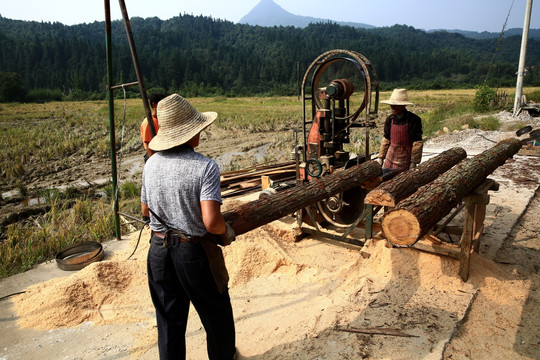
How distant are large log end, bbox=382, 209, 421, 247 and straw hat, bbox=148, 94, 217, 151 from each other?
1743 millimetres

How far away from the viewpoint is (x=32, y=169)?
13.2m

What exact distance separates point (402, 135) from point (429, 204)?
7.61 feet

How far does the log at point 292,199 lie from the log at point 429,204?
1100 millimetres

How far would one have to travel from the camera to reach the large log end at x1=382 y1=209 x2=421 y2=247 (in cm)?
306

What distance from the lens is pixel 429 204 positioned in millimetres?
3285

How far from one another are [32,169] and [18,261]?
9.32m

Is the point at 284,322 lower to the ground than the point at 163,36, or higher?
lower

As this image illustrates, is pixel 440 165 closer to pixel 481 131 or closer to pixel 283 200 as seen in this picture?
pixel 283 200

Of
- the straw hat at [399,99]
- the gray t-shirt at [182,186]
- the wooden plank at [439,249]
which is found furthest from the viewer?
the straw hat at [399,99]

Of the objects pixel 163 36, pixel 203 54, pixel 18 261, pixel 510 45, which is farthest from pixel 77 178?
pixel 510 45

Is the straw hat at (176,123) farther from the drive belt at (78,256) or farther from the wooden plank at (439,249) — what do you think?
the drive belt at (78,256)

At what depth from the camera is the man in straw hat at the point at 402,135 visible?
17.3ft

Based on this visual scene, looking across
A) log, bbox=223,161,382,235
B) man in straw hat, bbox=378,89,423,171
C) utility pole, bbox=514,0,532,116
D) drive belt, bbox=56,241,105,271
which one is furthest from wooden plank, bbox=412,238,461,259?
utility pole, bbox=514,0,532,116

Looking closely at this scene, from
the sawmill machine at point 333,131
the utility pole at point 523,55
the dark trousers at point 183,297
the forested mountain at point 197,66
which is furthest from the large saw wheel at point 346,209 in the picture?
the forested mountain at point 197,66
